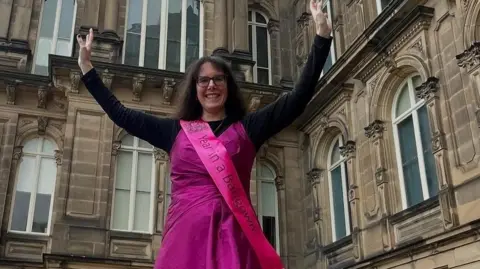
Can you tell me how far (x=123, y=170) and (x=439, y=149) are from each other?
7836 mm

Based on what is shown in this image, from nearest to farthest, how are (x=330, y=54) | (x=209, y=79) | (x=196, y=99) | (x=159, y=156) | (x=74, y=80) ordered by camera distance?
(x=209, y=79), (x=196, y=99), (x=74, y=80), (x=159, y=156), (x=330, y=54)

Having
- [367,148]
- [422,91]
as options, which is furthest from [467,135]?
[367,148]

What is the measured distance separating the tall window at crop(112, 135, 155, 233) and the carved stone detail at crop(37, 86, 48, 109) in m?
2.55

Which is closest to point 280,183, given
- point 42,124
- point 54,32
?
point 42,124

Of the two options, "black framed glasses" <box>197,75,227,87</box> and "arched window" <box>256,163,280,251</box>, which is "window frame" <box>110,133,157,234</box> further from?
"black framed glasses" <box>197,75,227,87</box>

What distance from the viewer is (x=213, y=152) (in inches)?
83.2

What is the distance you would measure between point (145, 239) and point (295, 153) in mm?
5271

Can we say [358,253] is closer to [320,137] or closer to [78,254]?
[320,137]

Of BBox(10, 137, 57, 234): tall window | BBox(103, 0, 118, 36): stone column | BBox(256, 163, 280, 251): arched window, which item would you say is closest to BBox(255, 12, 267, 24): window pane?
BBox(103, 0, 118, 36): stone column

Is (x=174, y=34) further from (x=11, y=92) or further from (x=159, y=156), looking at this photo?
(x=11, y=92)

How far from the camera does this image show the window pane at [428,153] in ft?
36.1

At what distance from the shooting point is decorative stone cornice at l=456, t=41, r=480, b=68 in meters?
9.78

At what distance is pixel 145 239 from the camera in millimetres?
13859

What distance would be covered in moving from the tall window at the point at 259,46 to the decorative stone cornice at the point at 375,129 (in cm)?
A: 533
